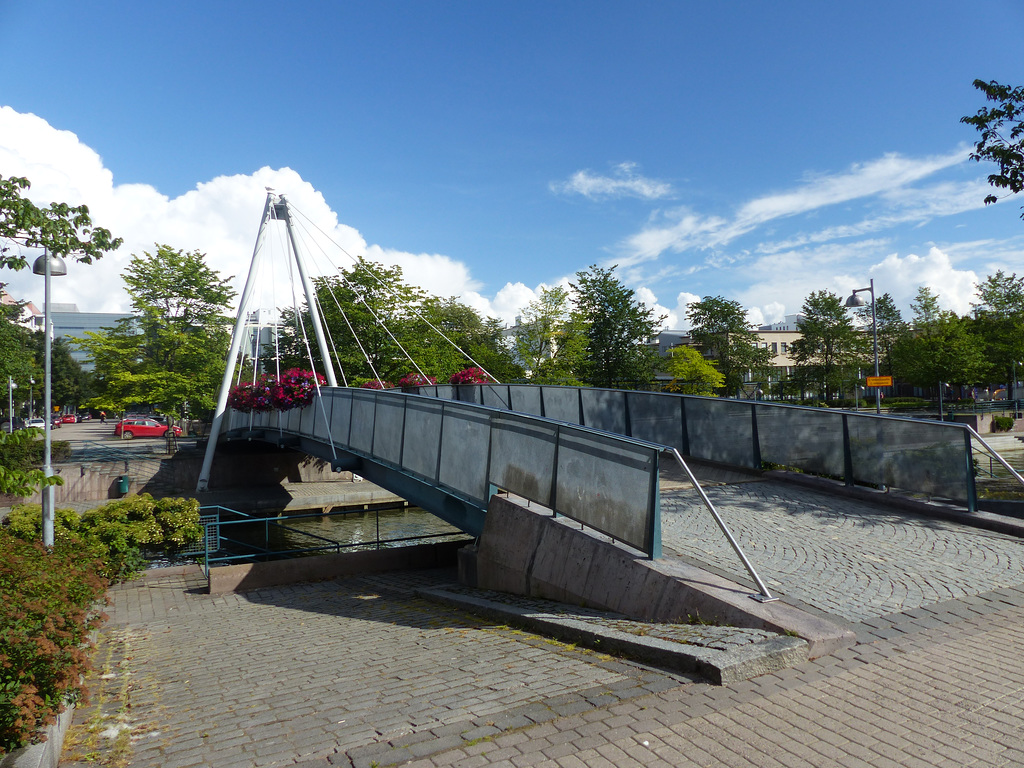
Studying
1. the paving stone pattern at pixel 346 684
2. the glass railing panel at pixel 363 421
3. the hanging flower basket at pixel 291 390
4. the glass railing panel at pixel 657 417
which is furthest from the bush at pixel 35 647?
the hanging flower basket at pixel 291 390

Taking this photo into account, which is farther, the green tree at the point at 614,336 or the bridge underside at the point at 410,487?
the green tree at the point at 614,336

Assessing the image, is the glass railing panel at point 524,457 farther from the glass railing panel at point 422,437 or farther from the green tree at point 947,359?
the green tree at point 947,359

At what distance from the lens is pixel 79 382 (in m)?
86.0

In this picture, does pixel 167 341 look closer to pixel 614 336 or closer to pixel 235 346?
pixel 235 346

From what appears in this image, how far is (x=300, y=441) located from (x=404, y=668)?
16.0m

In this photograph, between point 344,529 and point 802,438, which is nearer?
point 802,438

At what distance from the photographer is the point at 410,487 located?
12.8 metres

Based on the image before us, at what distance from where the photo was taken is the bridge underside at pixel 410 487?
34.6ft

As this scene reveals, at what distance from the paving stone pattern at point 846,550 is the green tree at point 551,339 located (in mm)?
24856

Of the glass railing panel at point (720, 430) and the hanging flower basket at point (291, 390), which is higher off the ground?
the hanging flower basket at point (291, 390)

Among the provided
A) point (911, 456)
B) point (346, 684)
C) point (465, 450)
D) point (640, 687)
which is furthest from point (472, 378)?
point (640, 687)

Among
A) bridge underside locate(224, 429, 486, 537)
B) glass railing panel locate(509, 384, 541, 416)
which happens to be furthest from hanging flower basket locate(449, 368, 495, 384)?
bridge underside locate(224, 429, 486, 537)

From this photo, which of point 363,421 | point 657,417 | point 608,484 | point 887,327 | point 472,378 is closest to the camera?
point 608,484

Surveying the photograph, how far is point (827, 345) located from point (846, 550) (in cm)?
5275
